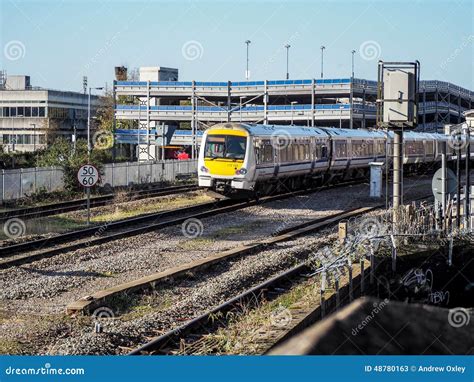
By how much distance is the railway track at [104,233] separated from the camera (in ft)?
53.3

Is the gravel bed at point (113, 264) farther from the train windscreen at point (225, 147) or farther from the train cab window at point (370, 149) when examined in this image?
the train cab window at point (370, 149)

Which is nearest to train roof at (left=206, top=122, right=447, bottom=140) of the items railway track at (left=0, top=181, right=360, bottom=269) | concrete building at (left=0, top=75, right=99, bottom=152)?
railway track at (left=0, top=181, right=360, bottom=269)

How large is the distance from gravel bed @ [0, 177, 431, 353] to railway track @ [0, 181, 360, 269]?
293 mm

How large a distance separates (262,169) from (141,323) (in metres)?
15.5

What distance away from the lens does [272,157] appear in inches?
1059

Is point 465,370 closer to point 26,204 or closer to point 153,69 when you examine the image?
point 26,204

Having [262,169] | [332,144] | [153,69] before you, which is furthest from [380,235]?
[153,69]

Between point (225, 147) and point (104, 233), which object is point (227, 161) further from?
point (104, 233)

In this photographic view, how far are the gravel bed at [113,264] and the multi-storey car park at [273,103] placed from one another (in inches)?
1616

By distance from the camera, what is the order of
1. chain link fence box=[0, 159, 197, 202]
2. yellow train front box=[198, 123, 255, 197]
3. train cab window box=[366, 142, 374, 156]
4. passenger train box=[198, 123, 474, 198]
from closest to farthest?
yellow train front box=[198, 123, 255, 197]
passenger train box=[198, 123, 474, 198]
chain link fence box=[0, 159, 197, 202]
train cab window box=[366, 142, 374, 156]

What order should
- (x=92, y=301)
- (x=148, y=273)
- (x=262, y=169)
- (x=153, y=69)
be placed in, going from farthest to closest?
(x=153, y=69) < (x=262, y=169) < (x=148, y=273) < (x=92, y=301)

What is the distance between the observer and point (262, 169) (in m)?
25.9

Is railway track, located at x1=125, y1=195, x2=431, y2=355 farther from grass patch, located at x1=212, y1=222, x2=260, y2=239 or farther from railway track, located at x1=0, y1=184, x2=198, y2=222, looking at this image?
railway track, located at x1=0, y1=184, x2=198, y2=222

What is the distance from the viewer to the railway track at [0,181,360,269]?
53.3 feet
